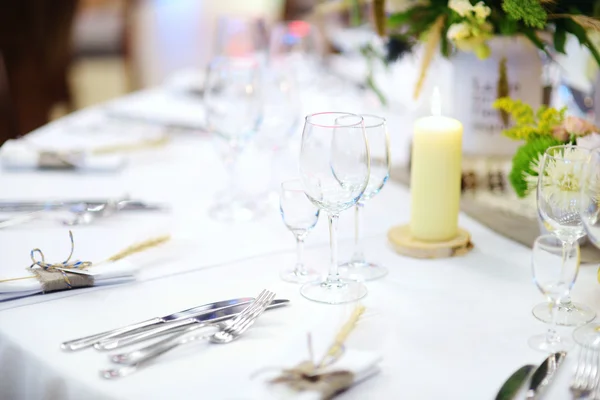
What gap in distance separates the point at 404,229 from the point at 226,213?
332mm

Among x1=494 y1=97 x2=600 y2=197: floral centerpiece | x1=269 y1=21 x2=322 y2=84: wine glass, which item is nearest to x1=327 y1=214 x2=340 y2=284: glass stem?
x1=494 y1=97 x2=600 y2=197: floral centerpiece

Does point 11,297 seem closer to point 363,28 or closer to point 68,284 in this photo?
point 68,284

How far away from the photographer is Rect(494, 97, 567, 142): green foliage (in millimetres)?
1119

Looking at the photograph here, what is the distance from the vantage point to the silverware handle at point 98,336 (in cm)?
84

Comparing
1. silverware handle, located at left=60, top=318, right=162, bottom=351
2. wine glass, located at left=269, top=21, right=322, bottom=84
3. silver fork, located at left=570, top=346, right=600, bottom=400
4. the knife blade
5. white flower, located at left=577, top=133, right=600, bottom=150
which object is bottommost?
the knife blade

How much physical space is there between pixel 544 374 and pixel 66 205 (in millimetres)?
884

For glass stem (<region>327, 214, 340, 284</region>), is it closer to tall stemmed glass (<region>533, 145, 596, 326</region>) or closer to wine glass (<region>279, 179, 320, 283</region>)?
wine glass (<region>279, 179, 320, 283</region>)

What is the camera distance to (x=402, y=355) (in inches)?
32.7

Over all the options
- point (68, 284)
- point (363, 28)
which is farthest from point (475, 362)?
point (363, 28)

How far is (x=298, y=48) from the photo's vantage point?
228 centimetres

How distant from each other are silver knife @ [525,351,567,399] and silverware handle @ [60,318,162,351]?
42cm

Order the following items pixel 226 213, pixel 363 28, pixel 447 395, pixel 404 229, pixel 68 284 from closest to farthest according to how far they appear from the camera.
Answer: pixel 447 395, pixel 68 284, pixel 404 229, pixel 226 213, pixel 363 28

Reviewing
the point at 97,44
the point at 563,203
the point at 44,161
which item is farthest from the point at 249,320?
the point at 97,44

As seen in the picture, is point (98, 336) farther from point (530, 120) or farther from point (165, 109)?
point (165, 109)
